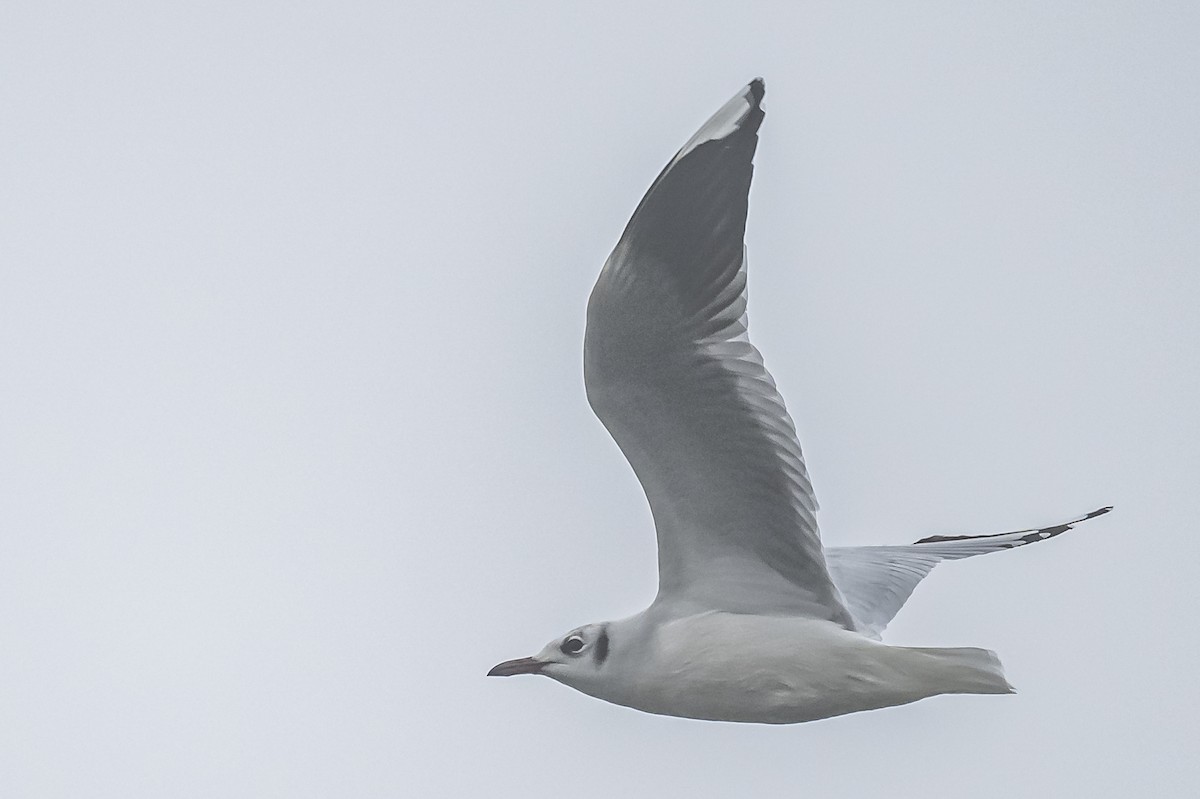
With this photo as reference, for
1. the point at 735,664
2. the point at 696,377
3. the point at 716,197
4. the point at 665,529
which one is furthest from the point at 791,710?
the point at 716,197

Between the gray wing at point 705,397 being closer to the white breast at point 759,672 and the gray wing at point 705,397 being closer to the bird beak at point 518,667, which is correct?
the white breast at point 759,672

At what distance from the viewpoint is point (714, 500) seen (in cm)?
409

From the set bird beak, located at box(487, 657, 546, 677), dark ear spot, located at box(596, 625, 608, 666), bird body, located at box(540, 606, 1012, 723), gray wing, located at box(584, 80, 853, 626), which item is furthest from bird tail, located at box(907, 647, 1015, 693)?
bird beak, located at box(487, 657, 546, 677)

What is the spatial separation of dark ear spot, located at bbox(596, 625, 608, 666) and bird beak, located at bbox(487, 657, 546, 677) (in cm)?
20

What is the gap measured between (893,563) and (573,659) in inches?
48.4

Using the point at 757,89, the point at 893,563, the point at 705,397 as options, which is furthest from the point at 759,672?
the point at 757,89

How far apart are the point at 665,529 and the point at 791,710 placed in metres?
0.58

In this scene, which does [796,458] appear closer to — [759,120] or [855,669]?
[855,669]

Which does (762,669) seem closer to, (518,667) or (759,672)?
(759,672)

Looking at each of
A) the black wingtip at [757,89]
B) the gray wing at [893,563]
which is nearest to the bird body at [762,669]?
the gray wing at [893,563]

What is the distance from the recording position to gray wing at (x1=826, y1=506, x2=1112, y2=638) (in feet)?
15.2

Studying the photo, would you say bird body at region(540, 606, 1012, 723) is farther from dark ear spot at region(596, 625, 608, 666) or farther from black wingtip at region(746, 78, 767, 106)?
black wingtip at region(746, 78, 767, 106)

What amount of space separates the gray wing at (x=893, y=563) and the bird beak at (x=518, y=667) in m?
0.94

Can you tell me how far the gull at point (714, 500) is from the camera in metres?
3.81
